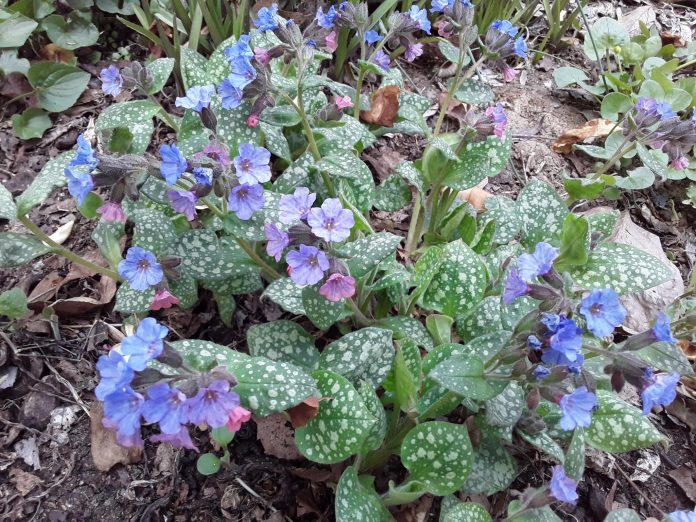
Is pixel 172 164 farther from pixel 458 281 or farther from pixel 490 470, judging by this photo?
pixel 490 470

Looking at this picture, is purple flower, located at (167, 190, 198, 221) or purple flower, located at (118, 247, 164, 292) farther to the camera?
purple flower, located at (118, 247, 164, 292)

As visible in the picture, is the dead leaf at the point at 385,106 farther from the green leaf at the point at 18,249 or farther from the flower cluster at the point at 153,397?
the flower cluster at the point at 153,397

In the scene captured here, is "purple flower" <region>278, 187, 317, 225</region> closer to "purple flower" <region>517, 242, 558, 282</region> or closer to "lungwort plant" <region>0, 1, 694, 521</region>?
"lungwort plant" <region>0, 1, 694, 521</region>

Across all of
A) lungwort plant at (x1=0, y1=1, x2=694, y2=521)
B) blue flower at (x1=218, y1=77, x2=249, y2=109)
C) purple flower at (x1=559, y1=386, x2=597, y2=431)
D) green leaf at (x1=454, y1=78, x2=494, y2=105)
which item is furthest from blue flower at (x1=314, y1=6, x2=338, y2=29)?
purple flower at (x1=559, y1=386, x2=597, y2=431)

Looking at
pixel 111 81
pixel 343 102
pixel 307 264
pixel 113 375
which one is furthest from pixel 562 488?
pixel 111 81

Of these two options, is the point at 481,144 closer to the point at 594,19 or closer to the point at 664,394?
the point at 664,394

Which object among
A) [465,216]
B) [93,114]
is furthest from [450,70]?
[93,114]

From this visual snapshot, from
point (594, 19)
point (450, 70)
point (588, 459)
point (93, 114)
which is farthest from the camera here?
point (594, 19)
